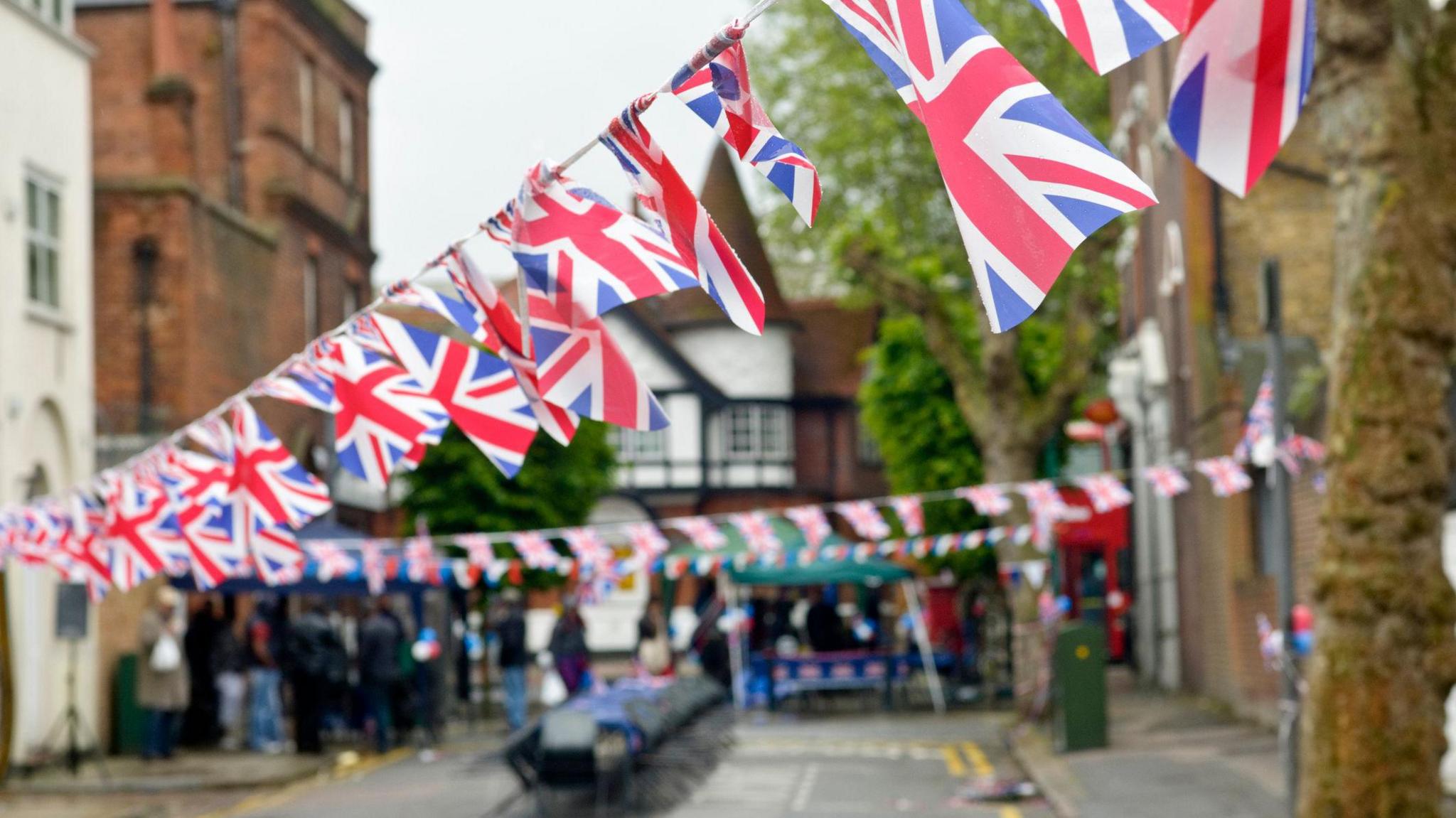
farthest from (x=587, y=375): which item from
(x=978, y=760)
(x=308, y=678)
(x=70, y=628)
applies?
(x=308, y=678)

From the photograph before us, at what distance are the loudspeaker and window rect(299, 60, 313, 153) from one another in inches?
580

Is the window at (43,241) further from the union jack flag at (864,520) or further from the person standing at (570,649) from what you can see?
the union jack flag at (864,520)

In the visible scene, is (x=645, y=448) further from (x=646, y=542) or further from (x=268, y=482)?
(x=268, y=482)

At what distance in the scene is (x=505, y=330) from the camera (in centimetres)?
555

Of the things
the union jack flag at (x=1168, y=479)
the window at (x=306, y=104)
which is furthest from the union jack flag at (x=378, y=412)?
the window at (x=306, y=104)

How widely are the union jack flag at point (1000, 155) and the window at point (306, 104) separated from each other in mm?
31796

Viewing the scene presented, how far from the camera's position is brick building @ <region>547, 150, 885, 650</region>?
169 feet

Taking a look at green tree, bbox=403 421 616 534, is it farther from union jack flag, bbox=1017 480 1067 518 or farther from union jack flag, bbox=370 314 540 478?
union jack flag, bbox=370 314 540 478

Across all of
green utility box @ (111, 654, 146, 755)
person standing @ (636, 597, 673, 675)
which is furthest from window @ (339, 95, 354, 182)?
green utility box @ (111, 654, 146, 755)

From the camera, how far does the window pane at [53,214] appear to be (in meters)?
22.4

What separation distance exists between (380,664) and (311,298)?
13.2 meters

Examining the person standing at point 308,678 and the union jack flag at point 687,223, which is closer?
the union jack flag at point 687,223

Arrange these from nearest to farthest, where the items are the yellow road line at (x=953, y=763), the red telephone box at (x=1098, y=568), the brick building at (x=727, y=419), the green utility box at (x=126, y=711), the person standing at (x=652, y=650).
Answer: the yellow road line at (x=953, y=763) → the green utility box at (x=126, y=711) → the person standing at (x=652, y=650) → the red telephone box at (x=1098, y=568) → the brick building at (x=727, y=419)

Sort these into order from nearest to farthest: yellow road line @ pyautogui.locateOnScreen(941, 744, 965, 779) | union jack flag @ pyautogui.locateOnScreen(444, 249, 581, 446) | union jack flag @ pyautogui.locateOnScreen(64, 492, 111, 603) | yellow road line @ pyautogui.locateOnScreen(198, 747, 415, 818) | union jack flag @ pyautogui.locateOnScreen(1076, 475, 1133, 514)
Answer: union jack flag @ pyautogui.locateOnScreen(444, 249, 581, 446), union jack flag @ pyautogui.locateOnScreen(64, 492, 111, 603), yellow road line @ pyautogui.locateOnScreen(198, 747, 415, 818), yellow road line @ pyautogui.locateOnScreen(941, 744, 965, 779), union jack flag @ pyautogui.locateOnScreen(1076, 475, 1133, 514)
